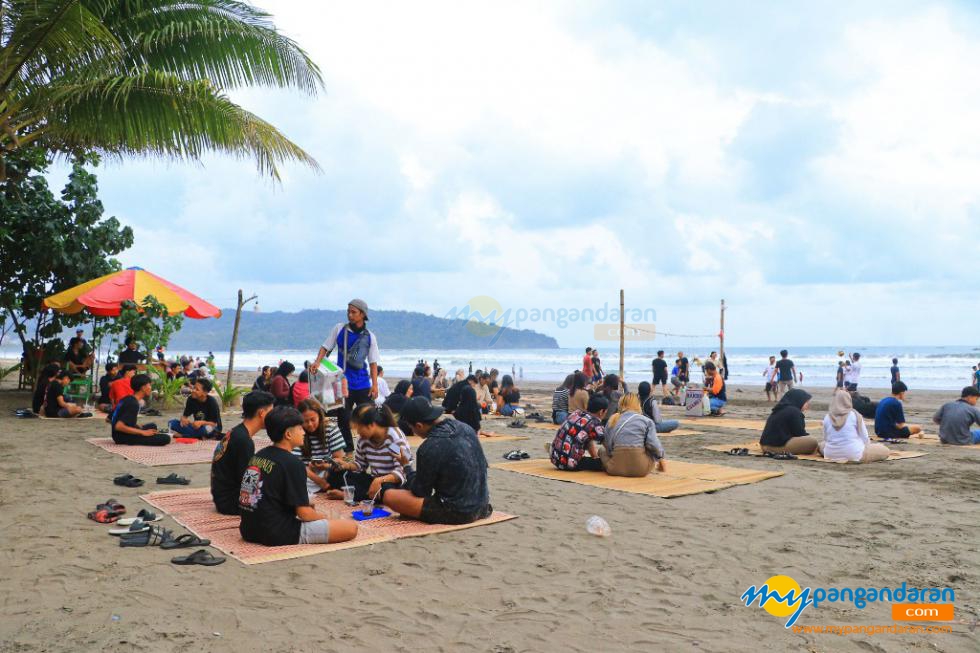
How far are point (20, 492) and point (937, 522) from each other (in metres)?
7.19

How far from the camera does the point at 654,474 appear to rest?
7.57 meters

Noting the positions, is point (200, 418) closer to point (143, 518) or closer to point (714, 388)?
point (143, 518)

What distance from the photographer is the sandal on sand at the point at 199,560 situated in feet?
13.5

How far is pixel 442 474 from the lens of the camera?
16.7 feet

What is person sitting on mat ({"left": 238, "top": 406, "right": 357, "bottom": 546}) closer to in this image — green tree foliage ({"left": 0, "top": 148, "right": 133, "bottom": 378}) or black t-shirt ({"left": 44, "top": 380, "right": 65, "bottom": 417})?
black t-shirt ({"left": 44, "top": 380, "right": 65, "bottom": 417})

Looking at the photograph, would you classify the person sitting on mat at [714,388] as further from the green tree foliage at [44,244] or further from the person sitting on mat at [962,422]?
the green tree foliage at [44,244]

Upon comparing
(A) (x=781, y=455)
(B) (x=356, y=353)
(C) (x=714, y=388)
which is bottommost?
(A) (x=781, y=455)

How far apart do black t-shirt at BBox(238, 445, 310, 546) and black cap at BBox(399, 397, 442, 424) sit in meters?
0.85

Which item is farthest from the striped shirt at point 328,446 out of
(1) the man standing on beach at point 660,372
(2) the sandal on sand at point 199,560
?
(1) the man standing on beach at point 660,372

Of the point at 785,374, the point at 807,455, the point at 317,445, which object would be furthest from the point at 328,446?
the point at 785,374

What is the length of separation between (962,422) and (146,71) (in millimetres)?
11707

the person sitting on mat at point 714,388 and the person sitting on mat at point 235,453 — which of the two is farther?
the person sitting on mat at point 714,388

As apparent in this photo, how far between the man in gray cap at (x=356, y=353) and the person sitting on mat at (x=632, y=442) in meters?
2.56

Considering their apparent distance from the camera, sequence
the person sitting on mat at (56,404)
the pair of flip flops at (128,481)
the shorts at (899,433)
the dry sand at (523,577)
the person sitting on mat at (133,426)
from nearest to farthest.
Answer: the dry sand at (523,577) → the pair of flip flops at (128,481) → the person sitting on mat at (133,426) → the shorts at (899,433) → the person sitting on mat at (56,404)
